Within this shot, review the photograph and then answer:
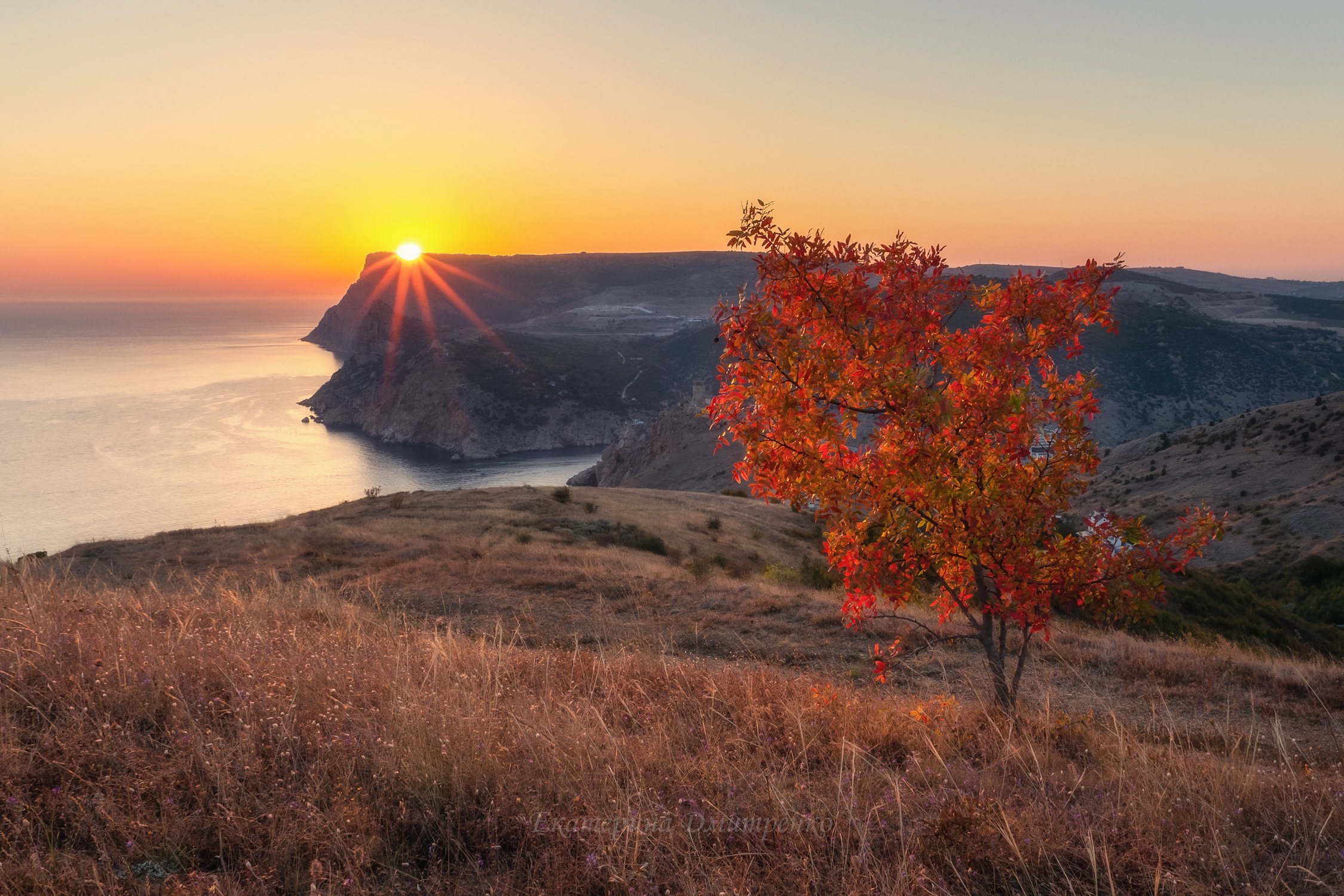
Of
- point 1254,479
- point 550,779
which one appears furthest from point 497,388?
point 550,779

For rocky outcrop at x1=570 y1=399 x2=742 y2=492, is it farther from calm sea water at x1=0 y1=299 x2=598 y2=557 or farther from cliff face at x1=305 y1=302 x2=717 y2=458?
cliff face at x1=305 y1=302 x2=717 y2=458

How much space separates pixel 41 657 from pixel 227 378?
20839 cm

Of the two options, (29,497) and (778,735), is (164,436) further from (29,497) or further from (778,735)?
(778,735)

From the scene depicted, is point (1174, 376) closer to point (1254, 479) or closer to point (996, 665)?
point (1254, 479)

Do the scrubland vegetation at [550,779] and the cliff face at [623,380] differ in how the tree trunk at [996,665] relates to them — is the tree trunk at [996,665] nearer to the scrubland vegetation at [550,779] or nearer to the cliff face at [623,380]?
the scrubland vegetation at [550,779]

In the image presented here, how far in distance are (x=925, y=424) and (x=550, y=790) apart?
339 cm

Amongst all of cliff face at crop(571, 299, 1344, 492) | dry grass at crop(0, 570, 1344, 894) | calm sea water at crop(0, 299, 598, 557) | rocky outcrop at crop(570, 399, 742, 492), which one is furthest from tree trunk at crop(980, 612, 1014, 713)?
cliff face at crop(571, 299, 1344, 492)

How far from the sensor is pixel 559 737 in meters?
3.72

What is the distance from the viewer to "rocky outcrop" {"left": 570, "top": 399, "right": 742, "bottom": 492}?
6612 cm

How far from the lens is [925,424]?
5062mm

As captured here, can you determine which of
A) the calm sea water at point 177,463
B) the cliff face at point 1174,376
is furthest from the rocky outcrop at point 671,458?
the calm sea water at point 177,463

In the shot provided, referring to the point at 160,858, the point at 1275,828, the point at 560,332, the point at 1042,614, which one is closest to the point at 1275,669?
the point at 1042,614

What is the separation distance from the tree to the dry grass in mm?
1091

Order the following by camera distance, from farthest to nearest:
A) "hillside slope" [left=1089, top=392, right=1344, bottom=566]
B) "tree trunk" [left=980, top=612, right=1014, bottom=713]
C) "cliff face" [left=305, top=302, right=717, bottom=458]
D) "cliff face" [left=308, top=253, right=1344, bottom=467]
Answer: "cliff face" [left=305, top=302, right=717, bottom=458] → "cliff face" [left=308, top=253, right=1344, bottom=467] → "hillside slope" [left=1089, top=392, right=1344, bottom=566] → "tree trunk" [left=980, top=612, right=1014, bottom=713]
